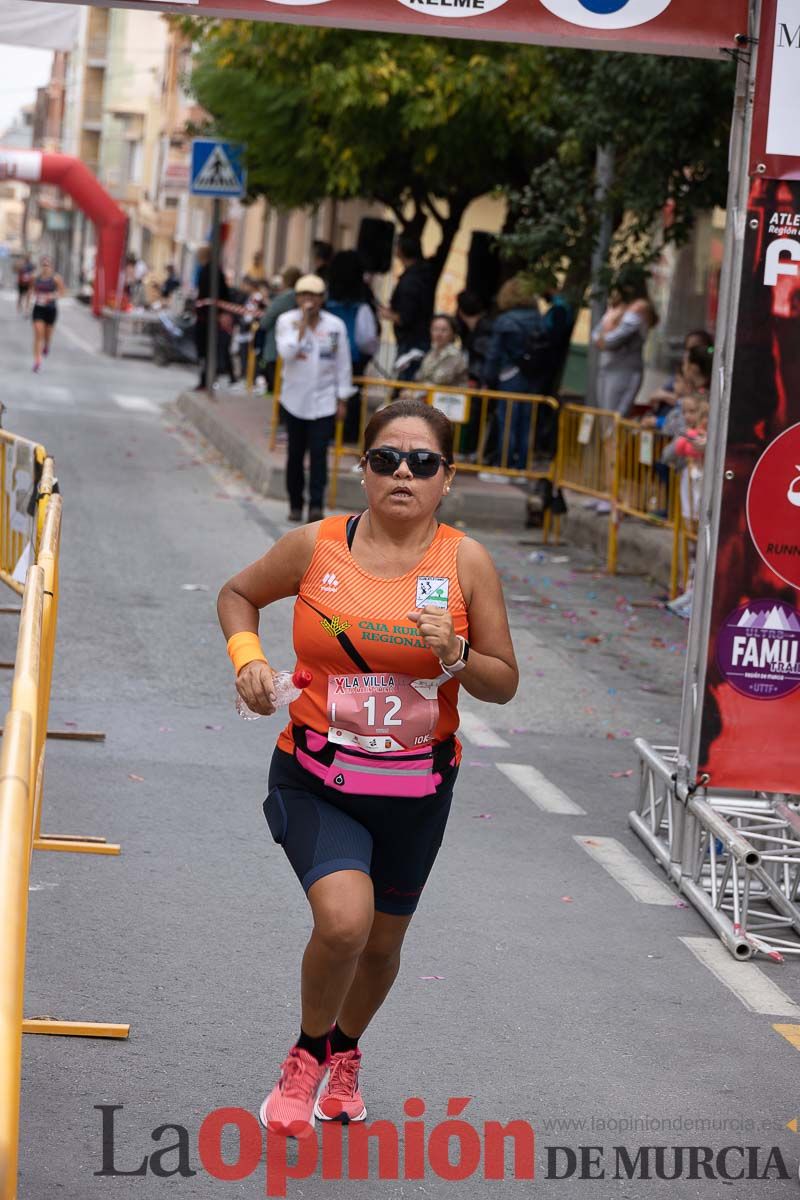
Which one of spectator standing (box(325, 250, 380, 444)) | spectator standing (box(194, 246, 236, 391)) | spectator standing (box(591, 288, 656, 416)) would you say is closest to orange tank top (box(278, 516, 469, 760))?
spectator standing (box(591, 288, 656, 416))

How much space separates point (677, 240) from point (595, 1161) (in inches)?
487

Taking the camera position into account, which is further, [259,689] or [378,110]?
[378,110]

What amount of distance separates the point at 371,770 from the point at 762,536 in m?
3.00

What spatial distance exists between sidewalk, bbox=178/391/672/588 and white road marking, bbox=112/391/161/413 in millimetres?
5217

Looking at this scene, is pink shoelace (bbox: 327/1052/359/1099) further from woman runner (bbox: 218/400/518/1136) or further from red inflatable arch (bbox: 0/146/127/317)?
red inflatable arch (bbox: 0/146/127/317)

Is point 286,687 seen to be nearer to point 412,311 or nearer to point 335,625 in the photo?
point 335,625

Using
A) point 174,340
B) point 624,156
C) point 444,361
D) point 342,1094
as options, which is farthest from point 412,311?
point 174,340

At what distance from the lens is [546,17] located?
678 cm

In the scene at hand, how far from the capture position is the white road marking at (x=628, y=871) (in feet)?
23.0

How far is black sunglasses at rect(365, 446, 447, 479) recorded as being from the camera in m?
4.42

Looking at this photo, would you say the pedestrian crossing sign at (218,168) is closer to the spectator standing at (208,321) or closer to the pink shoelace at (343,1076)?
the spectator standing at (208,321)

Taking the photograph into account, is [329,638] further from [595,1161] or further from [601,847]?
[601,847]

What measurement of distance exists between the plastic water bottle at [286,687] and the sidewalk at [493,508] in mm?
10451

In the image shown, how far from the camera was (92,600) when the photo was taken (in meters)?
11.7
